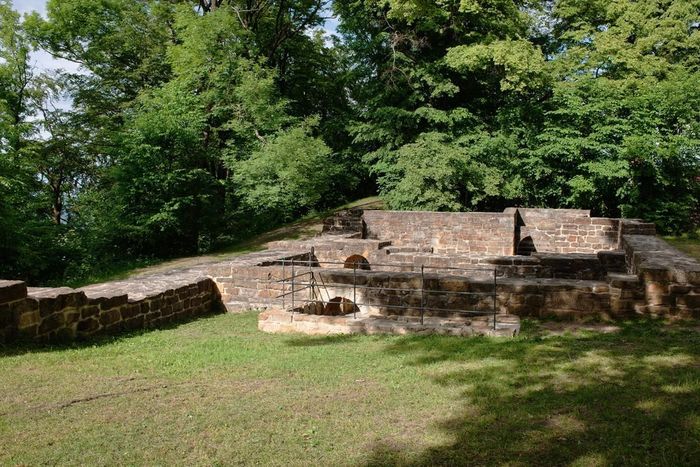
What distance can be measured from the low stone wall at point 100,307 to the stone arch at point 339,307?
2.42m

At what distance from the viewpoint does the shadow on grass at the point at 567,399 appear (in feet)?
12.6

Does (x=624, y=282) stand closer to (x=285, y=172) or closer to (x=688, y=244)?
(x=688, y=244)

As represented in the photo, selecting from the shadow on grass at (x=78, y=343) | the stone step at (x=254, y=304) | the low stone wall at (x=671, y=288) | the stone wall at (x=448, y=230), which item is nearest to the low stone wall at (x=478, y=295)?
the low stone wall at (x=671, y=288)

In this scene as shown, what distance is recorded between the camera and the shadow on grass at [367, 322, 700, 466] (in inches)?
151

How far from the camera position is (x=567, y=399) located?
15.9 feet

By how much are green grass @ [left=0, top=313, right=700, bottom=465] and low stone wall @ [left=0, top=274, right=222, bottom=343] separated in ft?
1.57

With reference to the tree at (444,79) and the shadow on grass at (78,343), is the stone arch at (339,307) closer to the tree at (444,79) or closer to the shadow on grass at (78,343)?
the shadow on grass at (78,343)

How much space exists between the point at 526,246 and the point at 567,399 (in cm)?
1367

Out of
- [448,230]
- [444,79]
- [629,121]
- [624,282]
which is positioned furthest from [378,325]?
[444,79]

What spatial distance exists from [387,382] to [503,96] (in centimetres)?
2099

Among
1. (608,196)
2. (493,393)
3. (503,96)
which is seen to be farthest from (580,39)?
(493,393)

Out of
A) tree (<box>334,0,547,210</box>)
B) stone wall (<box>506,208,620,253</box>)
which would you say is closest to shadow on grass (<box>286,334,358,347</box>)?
stone wall (<box>506,208,620,253</box>)

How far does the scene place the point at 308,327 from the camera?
27.7ft

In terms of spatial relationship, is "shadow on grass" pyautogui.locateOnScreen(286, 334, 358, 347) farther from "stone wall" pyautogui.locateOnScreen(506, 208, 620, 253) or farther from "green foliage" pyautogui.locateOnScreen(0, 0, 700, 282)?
"green foliage" pyautogui.locateOnScreen(0, 0, 700, 282)
